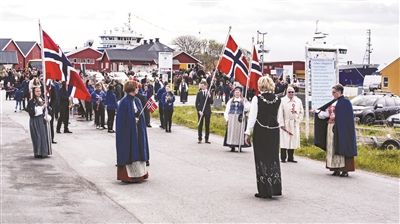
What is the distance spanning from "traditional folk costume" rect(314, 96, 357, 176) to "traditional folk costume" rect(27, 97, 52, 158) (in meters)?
6.62

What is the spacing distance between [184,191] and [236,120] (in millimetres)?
6167

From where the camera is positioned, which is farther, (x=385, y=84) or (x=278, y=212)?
(x=385, y=84)

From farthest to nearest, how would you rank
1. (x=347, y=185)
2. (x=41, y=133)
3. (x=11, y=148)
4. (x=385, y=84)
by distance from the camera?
(x=385, y=84) → (x=11, y=148) → (x=41, y=133) → (x=347, y=185)

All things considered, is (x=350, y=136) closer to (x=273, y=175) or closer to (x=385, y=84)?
(x=273, y=175)

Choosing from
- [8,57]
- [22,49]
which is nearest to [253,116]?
[8,57]

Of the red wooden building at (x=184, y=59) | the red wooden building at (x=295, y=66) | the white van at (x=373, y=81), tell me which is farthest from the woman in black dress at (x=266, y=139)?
the red wooden building at (x=184, y=59)

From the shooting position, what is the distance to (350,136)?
505 inches

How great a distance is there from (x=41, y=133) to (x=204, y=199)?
248 inches

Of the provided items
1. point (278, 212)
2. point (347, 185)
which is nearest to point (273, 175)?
point (278, 212)

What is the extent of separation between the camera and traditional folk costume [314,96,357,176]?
42.0ft

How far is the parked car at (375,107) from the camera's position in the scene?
2885cm

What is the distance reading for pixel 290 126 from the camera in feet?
50.5

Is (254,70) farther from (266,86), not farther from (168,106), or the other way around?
(266,86)

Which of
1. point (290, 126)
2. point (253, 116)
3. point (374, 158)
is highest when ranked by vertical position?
point (253, 116)
